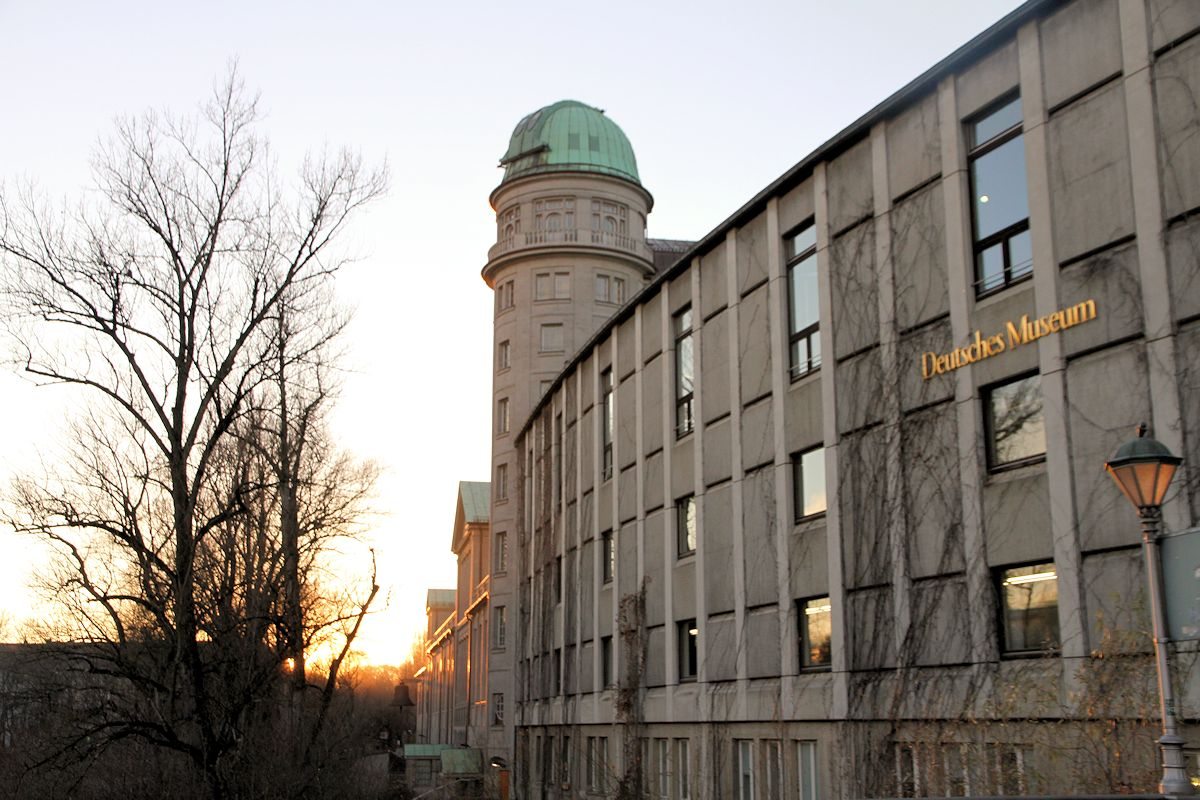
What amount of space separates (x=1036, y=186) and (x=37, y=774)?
21.5m

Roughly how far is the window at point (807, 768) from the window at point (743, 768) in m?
1.86

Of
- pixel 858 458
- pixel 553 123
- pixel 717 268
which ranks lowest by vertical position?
pixel 858 458

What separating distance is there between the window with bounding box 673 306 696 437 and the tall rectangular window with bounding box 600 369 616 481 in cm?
573

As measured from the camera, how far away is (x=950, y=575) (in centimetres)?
1944

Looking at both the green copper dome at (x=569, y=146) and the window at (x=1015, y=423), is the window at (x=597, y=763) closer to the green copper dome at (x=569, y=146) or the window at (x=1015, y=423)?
the window at (x=1015, y=423)

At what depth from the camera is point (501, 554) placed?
5953 cm

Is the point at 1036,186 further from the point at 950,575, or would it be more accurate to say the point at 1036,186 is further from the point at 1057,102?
the point at 950,575

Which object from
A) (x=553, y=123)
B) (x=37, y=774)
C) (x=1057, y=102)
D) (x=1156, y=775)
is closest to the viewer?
(x=1156, y=775)

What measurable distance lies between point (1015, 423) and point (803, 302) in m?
6.65

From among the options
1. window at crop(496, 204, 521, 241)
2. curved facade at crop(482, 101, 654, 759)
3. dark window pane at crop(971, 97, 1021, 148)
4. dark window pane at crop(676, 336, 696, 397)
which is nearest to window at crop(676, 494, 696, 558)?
dark window pane at crop(676, 336, 696, 397)

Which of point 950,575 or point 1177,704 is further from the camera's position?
point 950,575

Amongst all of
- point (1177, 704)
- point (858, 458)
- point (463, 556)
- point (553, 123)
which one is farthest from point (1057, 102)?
point (463, 556)

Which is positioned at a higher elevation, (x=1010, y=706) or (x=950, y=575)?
(x=950, y=575)

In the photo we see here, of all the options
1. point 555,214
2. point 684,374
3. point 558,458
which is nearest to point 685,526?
point 684,374
